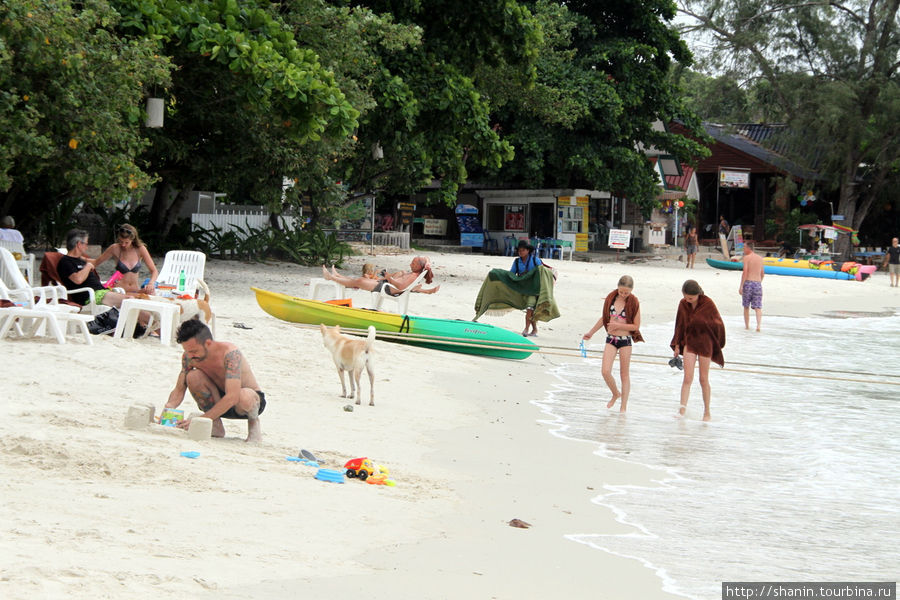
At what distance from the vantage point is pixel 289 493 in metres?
5.92

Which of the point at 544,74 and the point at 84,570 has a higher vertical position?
the point at 544,74

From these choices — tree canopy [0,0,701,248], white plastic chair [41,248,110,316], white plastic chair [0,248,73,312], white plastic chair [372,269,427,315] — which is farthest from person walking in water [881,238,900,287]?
white plastic chair [0,248,73,312]

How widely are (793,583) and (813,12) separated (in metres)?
39.7

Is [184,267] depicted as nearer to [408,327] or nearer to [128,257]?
[128,257]

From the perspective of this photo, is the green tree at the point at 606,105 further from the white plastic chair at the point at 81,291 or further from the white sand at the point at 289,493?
the white sand at the point at 289,493

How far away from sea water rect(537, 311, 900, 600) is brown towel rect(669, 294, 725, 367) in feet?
2.68

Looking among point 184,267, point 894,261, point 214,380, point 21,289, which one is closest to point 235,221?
point 184,267

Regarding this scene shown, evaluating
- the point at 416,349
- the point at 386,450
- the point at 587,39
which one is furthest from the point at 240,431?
the point at 587,39

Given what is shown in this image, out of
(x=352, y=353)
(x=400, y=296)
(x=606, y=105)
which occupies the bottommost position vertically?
(x=352, y=353)

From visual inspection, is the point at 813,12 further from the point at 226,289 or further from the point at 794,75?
the point at 226,289

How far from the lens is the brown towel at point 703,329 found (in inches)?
412

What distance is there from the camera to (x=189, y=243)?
73.9 ft

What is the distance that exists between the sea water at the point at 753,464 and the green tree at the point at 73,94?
6998 mm

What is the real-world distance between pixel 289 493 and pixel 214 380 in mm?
1421
